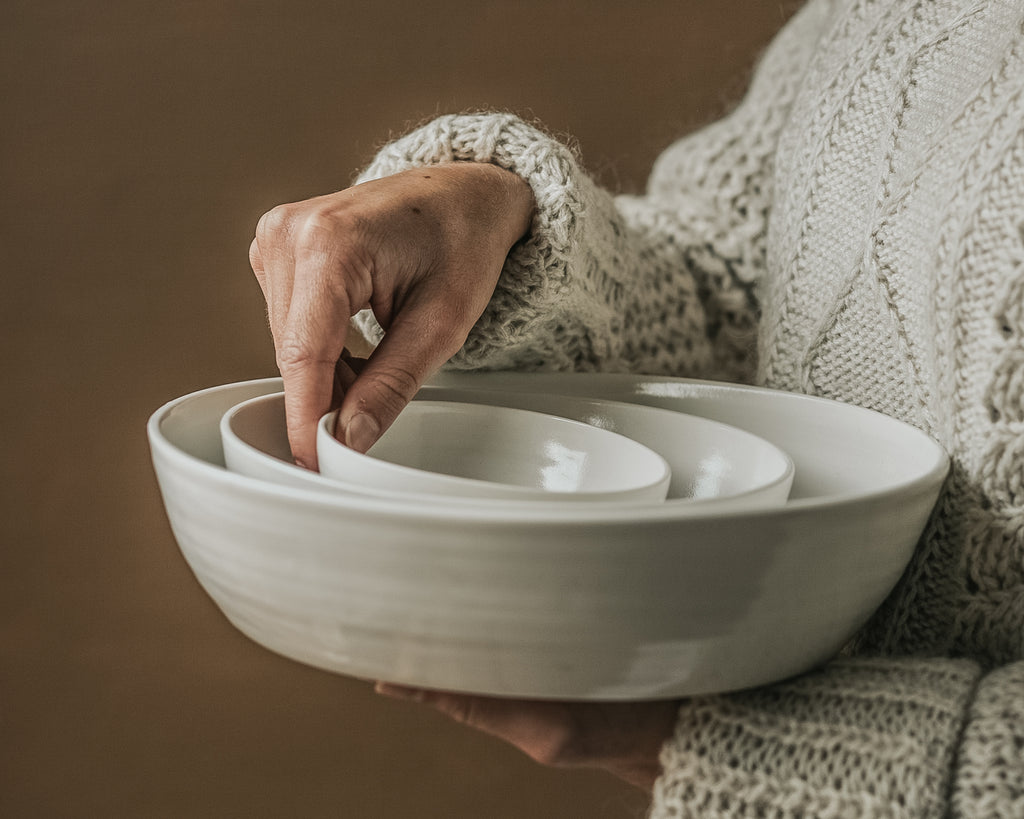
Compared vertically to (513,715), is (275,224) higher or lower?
higher

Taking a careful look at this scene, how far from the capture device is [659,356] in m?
0.59

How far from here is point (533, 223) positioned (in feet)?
1.57

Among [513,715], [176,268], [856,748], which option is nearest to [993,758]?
[856,748]

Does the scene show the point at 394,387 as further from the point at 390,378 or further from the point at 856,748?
the point at 856,748

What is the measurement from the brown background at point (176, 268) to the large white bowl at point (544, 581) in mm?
758

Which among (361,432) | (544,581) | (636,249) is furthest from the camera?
(636,249)

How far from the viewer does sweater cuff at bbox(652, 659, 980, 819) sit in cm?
30

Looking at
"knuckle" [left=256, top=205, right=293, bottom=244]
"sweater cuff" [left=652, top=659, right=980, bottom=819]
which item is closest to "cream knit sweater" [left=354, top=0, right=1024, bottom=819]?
"sweater cuff" [left=652, top=659, right=980, bottom=819]

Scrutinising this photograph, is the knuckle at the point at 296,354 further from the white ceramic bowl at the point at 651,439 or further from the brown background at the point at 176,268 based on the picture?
the brown background at the point at 176,268

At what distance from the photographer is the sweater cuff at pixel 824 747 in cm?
30

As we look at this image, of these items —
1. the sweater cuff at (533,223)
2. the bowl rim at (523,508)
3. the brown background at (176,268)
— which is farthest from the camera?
the brown background at (176,268)

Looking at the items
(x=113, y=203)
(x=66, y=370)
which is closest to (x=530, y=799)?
(x=66, y=370)

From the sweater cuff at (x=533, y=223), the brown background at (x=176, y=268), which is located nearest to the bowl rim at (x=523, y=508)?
the sweater cuff at (x=533, y=223)

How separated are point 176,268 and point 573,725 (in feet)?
2.61
